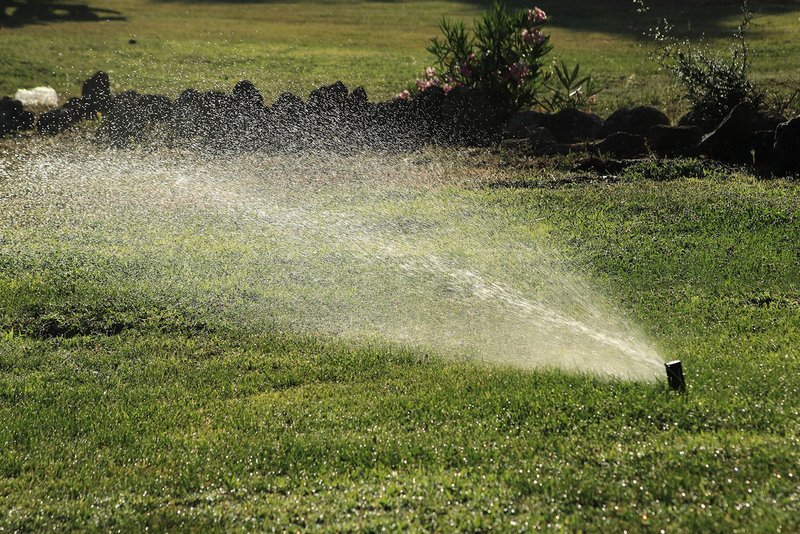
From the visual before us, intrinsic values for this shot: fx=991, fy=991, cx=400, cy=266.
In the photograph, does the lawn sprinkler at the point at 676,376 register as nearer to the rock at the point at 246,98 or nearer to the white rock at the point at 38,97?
the rock at the point at 246,98

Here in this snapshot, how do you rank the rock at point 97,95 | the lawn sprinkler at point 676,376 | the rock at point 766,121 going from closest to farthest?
the lawn sprinkler at point 676,376 → the rock at point 766,121 → the rock at point 97,95

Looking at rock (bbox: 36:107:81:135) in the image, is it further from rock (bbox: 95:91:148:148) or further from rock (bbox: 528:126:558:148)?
rock (bbox: 528:126:558:148)

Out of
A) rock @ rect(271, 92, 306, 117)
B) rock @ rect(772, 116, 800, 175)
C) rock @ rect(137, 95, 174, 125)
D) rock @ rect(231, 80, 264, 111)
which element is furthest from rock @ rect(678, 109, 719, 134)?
rock @ rect(137, 95, 174, 125)

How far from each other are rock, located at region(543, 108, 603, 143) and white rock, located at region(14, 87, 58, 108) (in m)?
7.91

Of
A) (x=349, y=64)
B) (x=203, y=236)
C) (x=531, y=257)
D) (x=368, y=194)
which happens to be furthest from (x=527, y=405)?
(x=349, y=64)

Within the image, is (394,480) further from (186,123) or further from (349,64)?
(349,64)

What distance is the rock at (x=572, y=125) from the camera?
11.8 metres

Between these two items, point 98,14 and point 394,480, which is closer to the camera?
point 394,480

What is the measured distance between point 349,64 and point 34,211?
1163 centimetres

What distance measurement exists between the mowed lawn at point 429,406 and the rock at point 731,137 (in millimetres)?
845

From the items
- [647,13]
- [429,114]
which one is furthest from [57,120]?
[647,13]

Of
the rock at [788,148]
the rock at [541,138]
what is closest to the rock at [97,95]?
the rock at [541,138]

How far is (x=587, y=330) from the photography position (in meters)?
6.01

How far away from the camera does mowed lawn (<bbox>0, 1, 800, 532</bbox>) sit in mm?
4105
